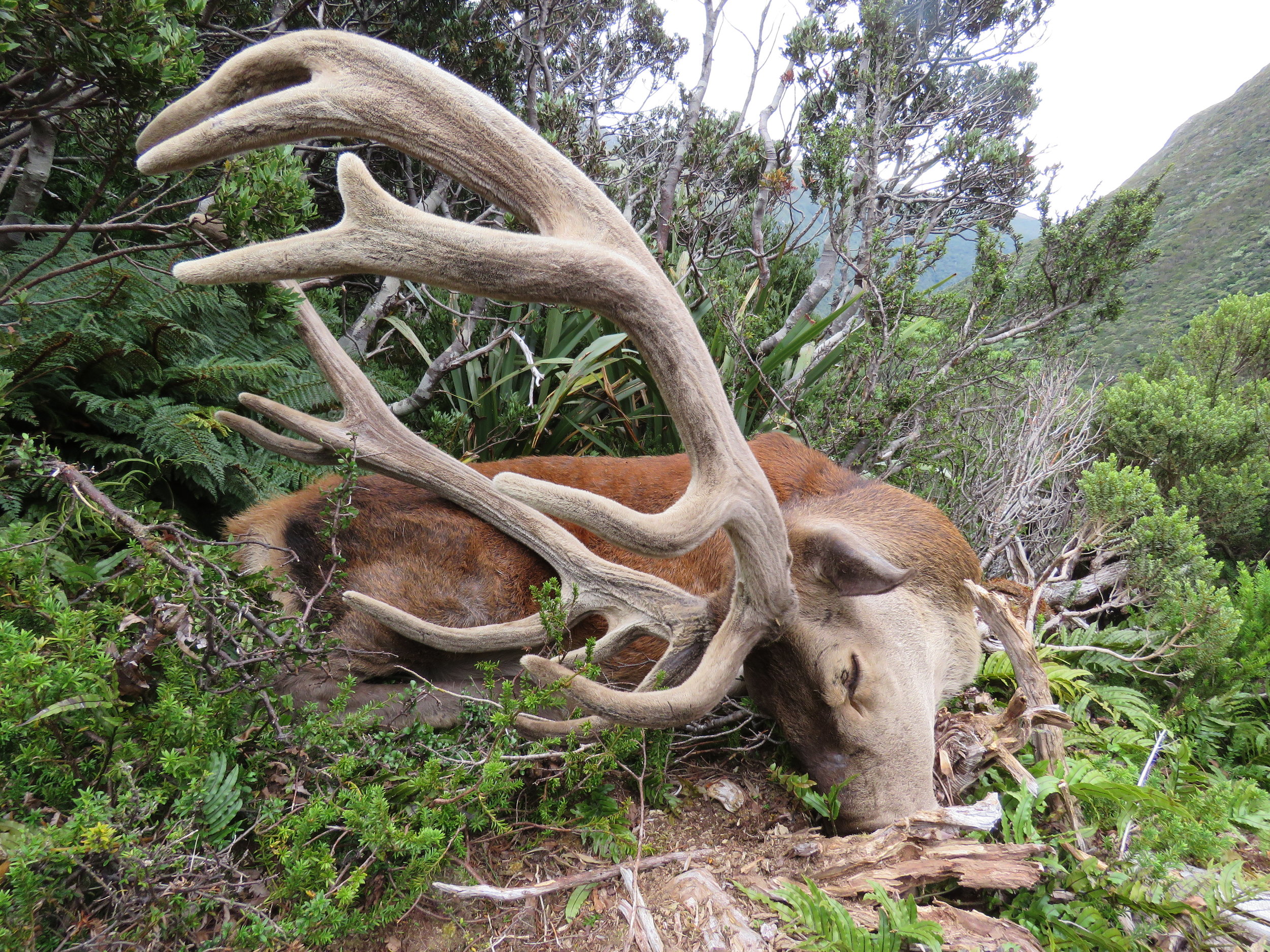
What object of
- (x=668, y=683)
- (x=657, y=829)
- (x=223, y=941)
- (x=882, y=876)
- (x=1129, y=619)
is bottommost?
(x=1129, y=619)

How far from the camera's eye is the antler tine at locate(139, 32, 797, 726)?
1556 mm

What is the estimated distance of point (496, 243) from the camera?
1.59 metres

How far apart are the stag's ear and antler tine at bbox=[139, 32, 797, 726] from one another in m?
0.31

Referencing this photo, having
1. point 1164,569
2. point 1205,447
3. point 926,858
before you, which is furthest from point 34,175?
point 1205,447

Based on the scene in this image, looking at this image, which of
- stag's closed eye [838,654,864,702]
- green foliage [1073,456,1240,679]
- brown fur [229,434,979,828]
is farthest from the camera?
green foliage [1073,456,1240,679]

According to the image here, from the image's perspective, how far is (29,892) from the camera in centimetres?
122

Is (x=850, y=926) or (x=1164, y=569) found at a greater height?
(x=850, y=926)

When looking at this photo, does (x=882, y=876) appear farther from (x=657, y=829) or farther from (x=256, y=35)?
(x=256, y=35)

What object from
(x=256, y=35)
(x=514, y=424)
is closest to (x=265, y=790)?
(x=514, y=424)

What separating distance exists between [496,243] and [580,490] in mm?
664

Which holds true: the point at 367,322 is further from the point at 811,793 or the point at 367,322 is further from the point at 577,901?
the point at 811,793

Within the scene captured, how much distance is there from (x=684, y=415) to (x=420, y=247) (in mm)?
817

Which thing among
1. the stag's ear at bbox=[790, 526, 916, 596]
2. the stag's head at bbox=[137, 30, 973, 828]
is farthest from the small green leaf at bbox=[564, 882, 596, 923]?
the stag's ear at bbox=[790, 526, 916, 596]

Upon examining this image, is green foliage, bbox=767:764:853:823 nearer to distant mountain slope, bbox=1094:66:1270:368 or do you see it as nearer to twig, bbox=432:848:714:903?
twig, bbox=432:848:714:903
